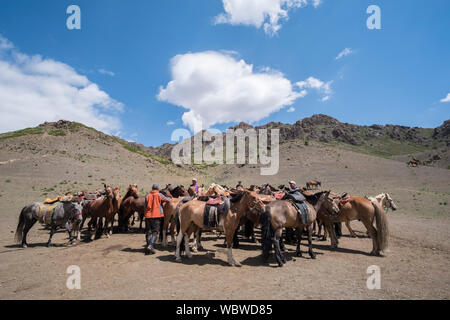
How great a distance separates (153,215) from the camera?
7.82m

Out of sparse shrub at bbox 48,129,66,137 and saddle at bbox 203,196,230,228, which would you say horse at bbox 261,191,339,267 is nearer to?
saddle at bbox 203,196,230,228

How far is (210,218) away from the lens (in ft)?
22.6

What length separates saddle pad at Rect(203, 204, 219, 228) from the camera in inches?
270

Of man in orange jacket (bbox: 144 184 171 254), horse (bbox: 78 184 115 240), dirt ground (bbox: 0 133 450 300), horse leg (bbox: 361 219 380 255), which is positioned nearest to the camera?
dirt ground (bbox: 0 133 450 300)

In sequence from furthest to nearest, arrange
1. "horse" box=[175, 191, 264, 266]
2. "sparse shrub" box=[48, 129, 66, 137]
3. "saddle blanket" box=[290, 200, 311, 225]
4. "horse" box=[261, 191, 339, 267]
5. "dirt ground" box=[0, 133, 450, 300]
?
"sparse shrub" box=[48, 129, 66, 137] → "saddle blanket" box=[290, 200, 311, 225] → "horse" box=[261, 191, 339, 267] → "horse" box=[175, 191, 264, 266] → "dirt ground" box=[0, 133, 450, 300]

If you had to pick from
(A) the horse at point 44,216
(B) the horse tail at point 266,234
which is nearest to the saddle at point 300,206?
(B) the horse tail at point 266,234

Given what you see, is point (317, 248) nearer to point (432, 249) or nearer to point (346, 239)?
point (346, 239)

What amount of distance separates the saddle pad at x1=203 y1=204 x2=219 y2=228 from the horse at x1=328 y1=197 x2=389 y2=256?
490 cm

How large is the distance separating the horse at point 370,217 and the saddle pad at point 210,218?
193 inches

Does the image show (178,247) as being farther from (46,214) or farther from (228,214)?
(46,214)

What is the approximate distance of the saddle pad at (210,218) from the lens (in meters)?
6.85

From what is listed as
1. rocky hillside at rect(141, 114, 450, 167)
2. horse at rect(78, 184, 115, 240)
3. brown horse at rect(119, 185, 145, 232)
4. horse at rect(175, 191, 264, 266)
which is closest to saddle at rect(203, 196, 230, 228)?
horse at rect(175, 191, 264, 266)

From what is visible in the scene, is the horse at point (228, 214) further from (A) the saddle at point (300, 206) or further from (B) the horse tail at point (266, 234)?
(A) the saddle at point (300, 206)

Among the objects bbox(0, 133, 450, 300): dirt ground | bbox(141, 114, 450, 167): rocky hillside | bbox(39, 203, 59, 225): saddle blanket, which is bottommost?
bbox(0, 133, 450, 300): dirt ground
